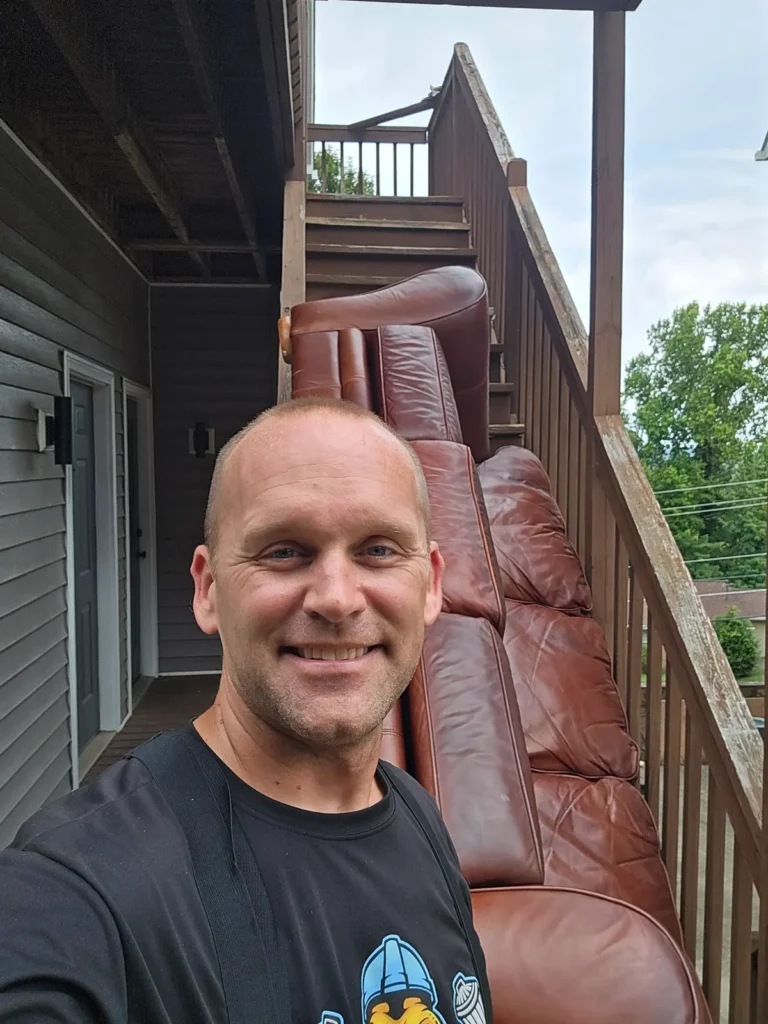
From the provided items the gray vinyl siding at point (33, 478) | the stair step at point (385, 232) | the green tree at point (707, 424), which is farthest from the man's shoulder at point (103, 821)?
the green tree at point (707, 424)

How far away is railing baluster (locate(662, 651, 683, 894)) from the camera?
204 cm

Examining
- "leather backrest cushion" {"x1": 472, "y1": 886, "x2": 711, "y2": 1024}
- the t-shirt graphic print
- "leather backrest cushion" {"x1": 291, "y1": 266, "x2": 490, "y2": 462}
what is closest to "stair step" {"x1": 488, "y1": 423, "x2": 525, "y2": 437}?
"leather backrest cushion" {"x1": 291, "y1": 266, "x2": 490, "y2": 462}

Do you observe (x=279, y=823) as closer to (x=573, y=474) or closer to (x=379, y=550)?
(x=379, y=550)

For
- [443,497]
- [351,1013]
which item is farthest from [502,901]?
[443,497]

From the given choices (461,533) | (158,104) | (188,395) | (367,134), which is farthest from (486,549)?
(367,134)

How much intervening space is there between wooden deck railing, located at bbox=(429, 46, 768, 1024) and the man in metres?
1.13

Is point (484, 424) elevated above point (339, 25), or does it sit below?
below

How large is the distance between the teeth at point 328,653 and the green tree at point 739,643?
830cm

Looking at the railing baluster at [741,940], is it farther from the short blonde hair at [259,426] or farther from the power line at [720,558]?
the power line at [720,558]

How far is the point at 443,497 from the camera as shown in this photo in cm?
225

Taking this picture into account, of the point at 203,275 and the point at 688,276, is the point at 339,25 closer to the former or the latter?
the point at 203,275

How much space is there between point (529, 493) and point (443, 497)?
72 cm

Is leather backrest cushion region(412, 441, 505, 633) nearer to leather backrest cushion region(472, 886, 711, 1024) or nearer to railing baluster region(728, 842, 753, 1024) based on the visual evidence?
railing baluster region(728, 842, 753, 1024)

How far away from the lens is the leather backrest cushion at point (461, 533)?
2043 mm
